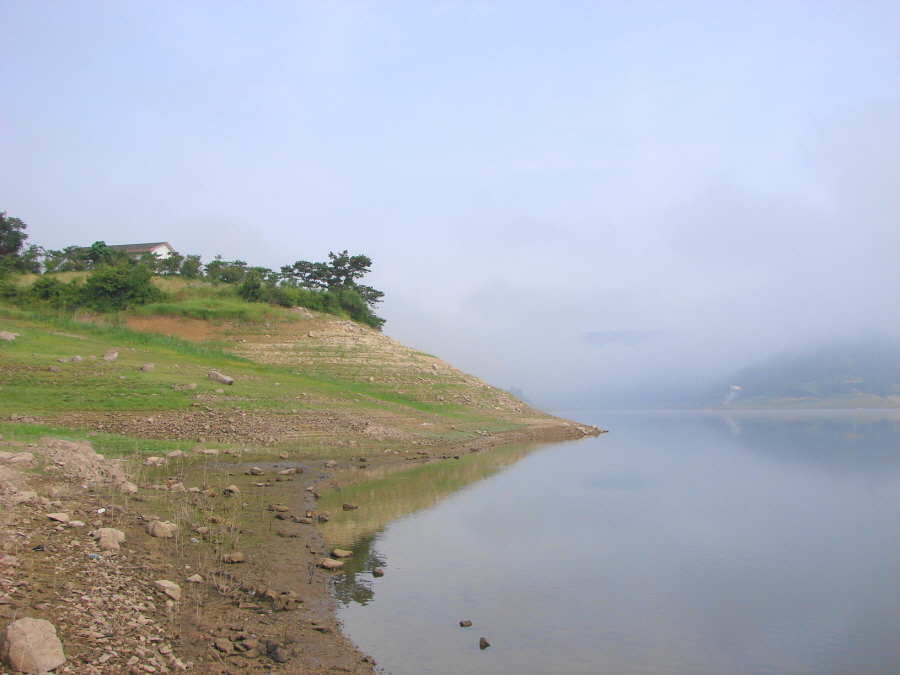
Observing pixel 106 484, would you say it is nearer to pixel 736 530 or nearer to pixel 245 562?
pixel 245 562

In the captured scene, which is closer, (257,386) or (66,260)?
(257,386)

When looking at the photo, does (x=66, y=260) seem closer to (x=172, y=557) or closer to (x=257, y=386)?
(x=257, y=386)

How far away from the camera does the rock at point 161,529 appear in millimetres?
10102

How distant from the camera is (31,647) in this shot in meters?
5.22

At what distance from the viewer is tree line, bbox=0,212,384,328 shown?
159ft

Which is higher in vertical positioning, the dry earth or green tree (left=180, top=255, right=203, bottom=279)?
green tree (left=180, top=255, right=203, bottom=279)

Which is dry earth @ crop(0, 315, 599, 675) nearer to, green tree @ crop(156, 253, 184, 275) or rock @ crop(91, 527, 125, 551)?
rock @ crop(91, 527, 125, 551)

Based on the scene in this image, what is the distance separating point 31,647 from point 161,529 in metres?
5.14

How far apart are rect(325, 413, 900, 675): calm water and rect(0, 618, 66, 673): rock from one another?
360 cm

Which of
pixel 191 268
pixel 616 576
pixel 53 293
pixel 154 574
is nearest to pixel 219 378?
pixel 154 574

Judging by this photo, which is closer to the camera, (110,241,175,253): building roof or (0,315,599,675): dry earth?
(0,315,599,675): dry earth

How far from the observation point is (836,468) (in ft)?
100

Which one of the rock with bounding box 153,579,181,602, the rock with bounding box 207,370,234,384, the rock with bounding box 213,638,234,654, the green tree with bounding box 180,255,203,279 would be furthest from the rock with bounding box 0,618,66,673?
the green tree with bounding box 180,255,203,279

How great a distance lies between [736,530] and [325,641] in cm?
1293
